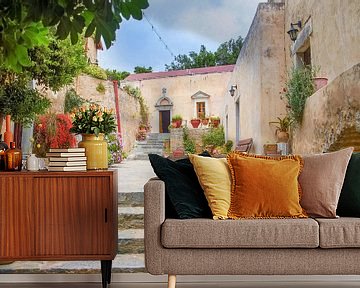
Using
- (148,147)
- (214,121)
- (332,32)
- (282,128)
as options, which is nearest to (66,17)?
(148,147)

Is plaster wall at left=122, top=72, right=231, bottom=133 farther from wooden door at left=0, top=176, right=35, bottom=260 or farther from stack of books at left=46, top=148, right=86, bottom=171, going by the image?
wooden door at left=0, top=176, right=35, bottom=260

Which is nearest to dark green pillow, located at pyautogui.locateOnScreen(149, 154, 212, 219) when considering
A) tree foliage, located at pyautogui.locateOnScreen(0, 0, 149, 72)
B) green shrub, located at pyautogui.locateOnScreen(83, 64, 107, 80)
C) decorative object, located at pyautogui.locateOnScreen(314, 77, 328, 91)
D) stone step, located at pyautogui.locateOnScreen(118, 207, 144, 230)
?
stone step, located at pyautogui.locateOnScreen(118, 207, 144, 230)

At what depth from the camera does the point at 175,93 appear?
190 inches

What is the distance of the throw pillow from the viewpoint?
98.7 inches

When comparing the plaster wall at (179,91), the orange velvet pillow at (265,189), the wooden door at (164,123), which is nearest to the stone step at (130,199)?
the wooden door at (164,123)

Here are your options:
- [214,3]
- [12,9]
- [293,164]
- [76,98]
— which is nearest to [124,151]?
[76,98]

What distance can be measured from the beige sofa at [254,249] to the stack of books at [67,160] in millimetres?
698

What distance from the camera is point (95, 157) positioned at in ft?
9.18

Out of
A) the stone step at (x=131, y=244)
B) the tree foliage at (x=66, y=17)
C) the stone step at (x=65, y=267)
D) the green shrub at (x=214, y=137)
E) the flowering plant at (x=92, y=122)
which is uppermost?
the tree foliage at (x=66, y=17)

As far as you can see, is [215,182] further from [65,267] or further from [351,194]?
[65,267]

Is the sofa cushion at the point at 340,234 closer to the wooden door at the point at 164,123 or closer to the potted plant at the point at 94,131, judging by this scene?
the potted plant at the point at 94,131

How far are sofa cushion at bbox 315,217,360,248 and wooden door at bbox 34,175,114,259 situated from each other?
1109mm

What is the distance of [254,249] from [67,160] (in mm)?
1137

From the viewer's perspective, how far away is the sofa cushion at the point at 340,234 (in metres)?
2.27
